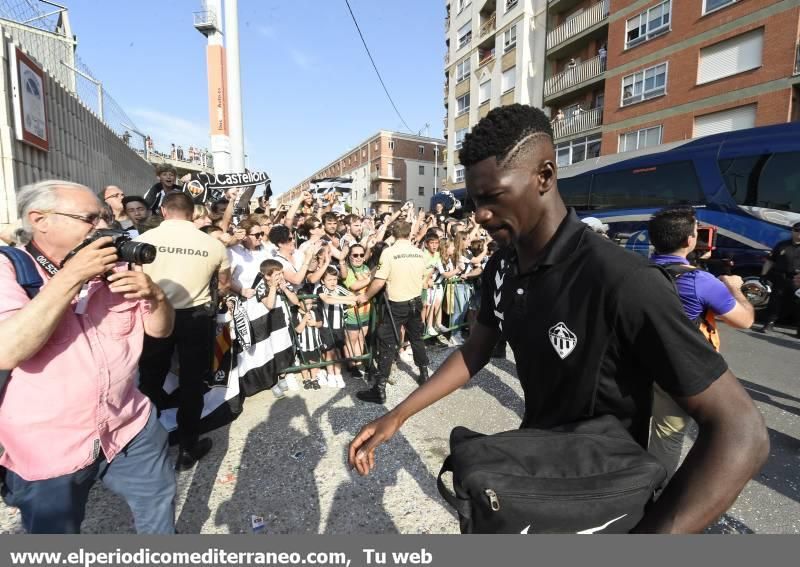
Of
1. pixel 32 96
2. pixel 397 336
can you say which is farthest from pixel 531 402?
pixel 32 96

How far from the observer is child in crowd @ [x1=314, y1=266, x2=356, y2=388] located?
4.91m

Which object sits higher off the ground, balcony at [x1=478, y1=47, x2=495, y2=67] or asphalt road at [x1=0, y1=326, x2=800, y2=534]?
balcony at [x1=478, y1=47, x2=495, y2=67]

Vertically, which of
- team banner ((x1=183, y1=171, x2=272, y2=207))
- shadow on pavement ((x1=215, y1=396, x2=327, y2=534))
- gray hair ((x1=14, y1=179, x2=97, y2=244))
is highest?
team banner ((x1=183, y1=171, x2=272, y2=207))

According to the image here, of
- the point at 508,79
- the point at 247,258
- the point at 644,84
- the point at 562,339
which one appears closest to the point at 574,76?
the point at 644,84

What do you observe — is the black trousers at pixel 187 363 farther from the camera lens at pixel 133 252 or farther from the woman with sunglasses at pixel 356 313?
the woman with sunglasses at pixel 356 313

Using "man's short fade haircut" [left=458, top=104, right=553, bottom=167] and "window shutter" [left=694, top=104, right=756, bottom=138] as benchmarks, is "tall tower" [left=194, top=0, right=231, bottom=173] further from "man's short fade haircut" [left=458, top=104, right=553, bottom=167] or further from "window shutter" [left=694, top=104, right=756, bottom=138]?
"window shutter" [left=694, top=104, right=756, bottom=138]

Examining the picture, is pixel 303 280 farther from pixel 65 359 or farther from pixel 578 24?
pixel 578 24

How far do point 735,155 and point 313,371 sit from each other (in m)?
9.87

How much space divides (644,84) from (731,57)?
11.5ft

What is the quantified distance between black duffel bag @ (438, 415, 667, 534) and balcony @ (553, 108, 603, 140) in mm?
23641

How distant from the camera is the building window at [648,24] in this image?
17528 millimetres

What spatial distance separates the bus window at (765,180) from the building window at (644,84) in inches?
454

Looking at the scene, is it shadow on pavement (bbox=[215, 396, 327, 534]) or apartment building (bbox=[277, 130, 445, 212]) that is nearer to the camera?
shadow on pavement (bbox=[215, 396, 327, 534])

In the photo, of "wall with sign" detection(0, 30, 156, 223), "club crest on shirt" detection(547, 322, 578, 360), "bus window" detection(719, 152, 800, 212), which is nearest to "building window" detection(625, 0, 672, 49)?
"bus window" detection(719, 152, 800, 212)
